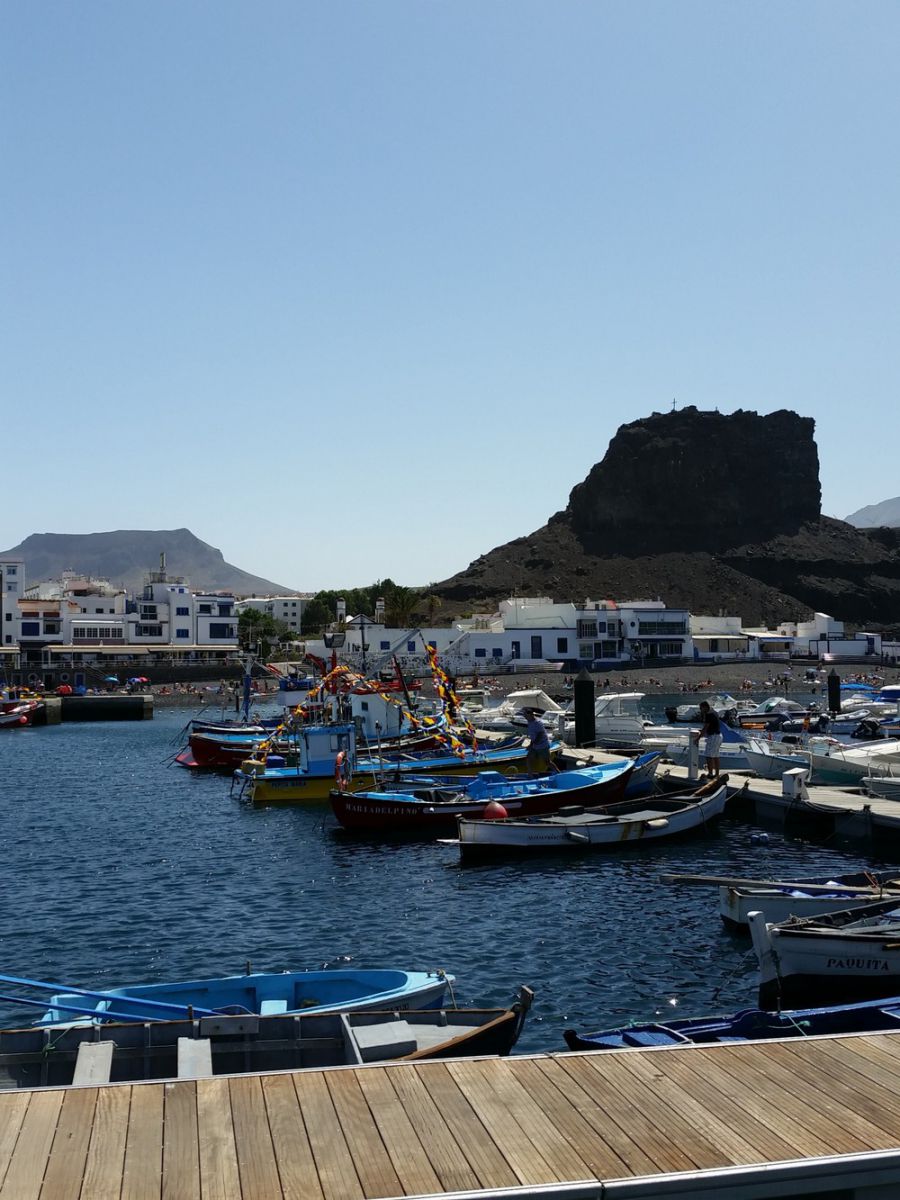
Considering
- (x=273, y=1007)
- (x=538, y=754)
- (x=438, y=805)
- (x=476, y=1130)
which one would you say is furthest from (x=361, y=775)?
(x=476, y=1130)

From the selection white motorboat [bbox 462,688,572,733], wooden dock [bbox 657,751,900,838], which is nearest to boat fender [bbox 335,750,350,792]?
wooden dock [bbox 657,751,900,838]

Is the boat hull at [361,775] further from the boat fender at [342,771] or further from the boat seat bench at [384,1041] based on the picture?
the boat seat bench at [384,1041]

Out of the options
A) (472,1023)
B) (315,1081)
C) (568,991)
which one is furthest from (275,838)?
(315,1081)

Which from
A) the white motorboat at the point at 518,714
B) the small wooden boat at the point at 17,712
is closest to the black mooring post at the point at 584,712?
the white motorboat at the point at 518,714

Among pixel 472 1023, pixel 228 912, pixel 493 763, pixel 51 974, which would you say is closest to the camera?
pixel 472 1023

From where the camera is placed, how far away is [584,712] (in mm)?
57219

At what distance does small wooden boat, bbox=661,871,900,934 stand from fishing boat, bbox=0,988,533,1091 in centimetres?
1019

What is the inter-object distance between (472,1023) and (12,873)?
24.2m

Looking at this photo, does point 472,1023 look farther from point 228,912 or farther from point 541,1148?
point 228,912

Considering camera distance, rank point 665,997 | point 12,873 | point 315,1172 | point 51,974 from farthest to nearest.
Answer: point 12,873 < point 51,974 < point 665,997 < point 315,1172

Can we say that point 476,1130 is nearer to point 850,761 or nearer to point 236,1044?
point 236,1044

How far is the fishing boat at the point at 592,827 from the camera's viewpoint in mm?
33906

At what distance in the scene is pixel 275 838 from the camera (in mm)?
39906

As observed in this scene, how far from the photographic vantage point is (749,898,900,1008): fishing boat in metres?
19.0
